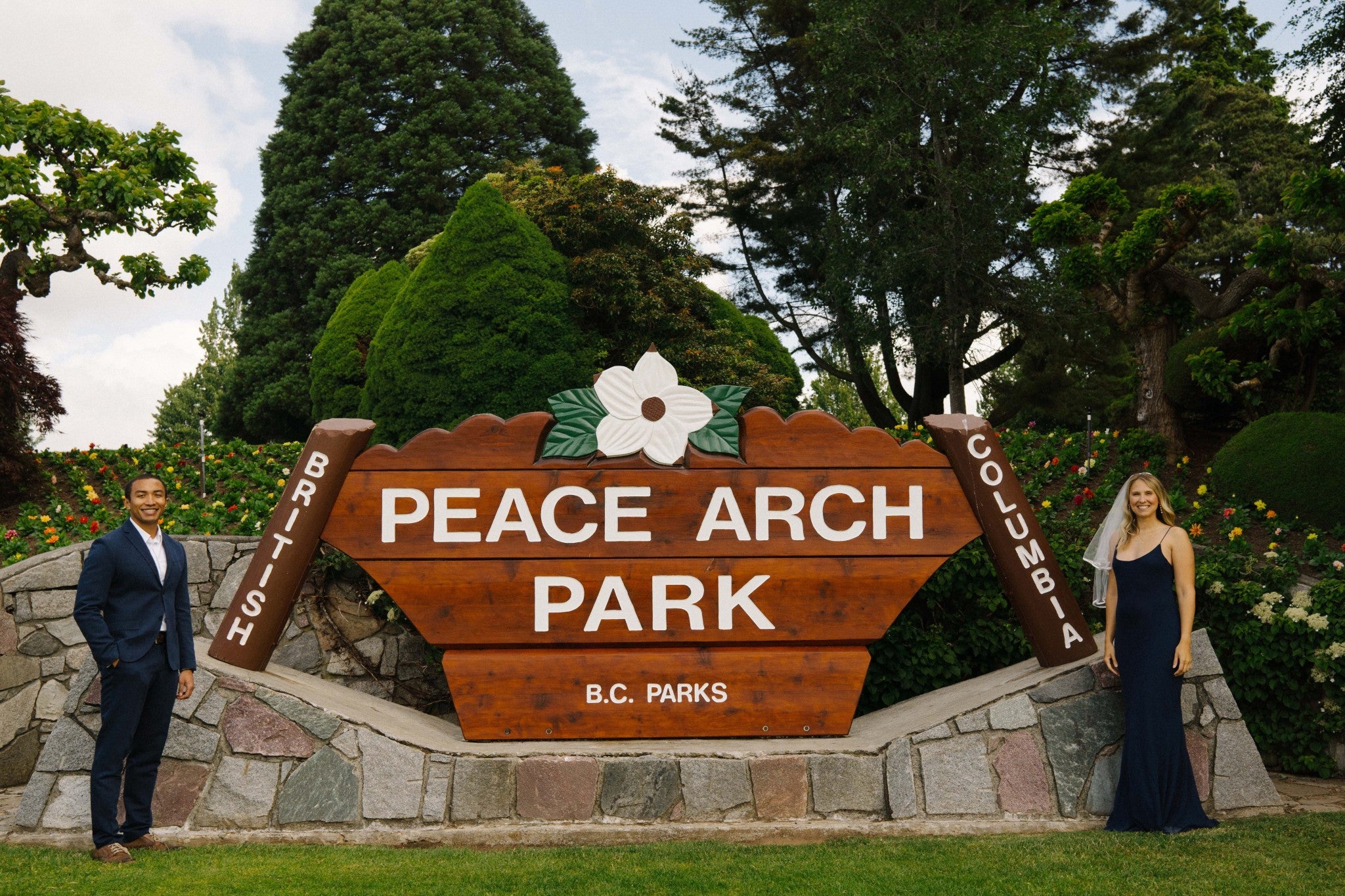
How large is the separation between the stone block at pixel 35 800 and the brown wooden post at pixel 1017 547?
4.39 m

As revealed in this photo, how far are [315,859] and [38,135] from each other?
34.2 ft

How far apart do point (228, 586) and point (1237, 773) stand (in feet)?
19.6

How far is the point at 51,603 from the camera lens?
21.5 feet

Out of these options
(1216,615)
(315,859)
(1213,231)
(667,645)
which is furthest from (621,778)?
(1213,231)

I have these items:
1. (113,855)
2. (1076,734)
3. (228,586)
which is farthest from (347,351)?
(1076,734)

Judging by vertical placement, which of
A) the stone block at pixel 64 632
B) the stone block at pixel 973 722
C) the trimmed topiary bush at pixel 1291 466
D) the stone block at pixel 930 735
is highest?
the trimmed topiary bush at pixel 1291 466

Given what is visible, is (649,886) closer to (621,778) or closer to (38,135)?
(621,778)

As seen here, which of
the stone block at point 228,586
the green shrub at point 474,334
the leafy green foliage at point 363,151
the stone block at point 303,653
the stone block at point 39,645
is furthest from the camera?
the leafy green foliage at point 363,151

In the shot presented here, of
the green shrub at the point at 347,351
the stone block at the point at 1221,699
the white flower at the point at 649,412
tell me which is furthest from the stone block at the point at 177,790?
the green shrub at the point at 347,351

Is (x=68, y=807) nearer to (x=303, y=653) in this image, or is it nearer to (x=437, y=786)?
(x=437, y=786)

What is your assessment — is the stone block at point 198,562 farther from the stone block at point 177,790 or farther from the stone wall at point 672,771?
the stone block at point 177,790

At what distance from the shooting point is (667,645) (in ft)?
16.9

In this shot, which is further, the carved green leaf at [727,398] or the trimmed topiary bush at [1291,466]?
the trimmed topiary bush at [1291,466]

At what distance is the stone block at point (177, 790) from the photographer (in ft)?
15.0
